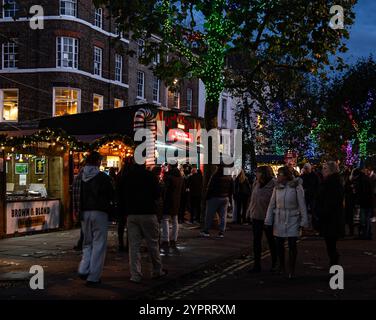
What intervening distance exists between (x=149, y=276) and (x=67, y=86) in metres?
21.3

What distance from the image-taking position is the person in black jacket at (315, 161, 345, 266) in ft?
32.0

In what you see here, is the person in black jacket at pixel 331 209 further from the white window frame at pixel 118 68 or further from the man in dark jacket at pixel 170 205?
the white window frame at pixel 118 68

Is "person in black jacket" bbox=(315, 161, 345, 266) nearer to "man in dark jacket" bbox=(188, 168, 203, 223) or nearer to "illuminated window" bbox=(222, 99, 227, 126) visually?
"man in dark jacket" bbox=(188, 168, 203, 223)

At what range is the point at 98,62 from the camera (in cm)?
3228

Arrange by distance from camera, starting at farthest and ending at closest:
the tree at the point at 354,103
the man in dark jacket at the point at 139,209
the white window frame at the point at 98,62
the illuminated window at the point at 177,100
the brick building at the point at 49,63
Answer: the tree at the point at 354,103 < the illuminated window at the point at 177,100 < the white window frame at the point at 98,62 < the brick building at the point at 49,63 < the man in dark jacket at the point at 139,209

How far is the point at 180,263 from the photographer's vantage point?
1152 cm

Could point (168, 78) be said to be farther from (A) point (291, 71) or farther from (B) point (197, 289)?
(B) point (197, 289)

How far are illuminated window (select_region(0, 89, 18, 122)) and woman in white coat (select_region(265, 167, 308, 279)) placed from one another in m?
22.7

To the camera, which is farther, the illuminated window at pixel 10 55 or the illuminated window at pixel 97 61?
the illuminated window at pixel 97 61

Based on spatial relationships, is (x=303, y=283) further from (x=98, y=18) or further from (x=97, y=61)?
(x=98, y=18)

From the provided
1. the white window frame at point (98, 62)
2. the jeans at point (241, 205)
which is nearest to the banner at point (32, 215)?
the jeans at point (241, 205)

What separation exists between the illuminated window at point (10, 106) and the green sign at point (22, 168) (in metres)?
12.3

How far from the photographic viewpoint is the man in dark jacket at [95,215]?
908 cm
